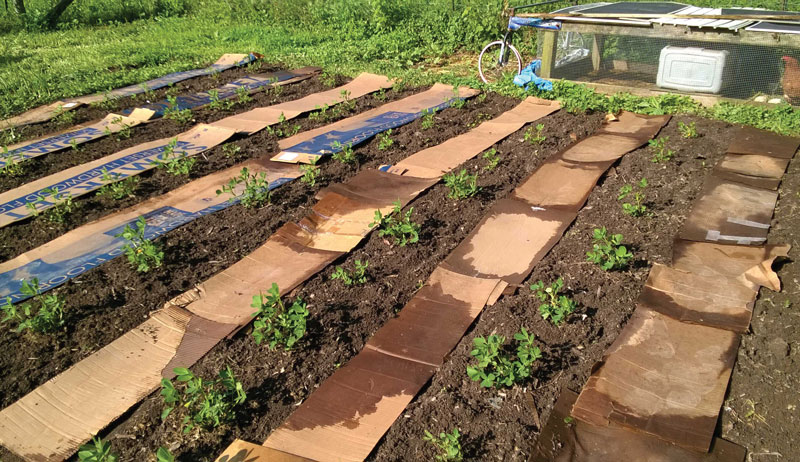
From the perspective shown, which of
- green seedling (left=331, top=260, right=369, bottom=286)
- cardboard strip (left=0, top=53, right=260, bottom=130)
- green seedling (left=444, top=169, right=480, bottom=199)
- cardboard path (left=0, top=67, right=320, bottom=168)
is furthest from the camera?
cardboard strip (left=0, top=53, right=260, bottom=130)

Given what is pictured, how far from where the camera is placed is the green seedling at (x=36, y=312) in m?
3.18

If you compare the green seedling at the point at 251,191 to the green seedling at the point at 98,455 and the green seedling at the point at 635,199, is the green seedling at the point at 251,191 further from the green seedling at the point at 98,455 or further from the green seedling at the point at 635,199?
the green seedling at the point at 635,199

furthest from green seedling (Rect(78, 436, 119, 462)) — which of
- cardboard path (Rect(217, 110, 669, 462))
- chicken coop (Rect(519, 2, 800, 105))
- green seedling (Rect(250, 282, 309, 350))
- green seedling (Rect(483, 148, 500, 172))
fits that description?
chicken coop (Rect(519, 2, 800, 105))

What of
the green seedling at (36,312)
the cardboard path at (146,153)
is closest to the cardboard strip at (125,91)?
the cardboard path at (146,153)

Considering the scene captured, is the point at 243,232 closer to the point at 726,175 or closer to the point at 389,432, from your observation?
the point at 389,432

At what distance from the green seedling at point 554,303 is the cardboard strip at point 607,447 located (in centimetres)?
68

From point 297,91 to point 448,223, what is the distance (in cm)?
417

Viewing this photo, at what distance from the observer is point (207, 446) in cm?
250

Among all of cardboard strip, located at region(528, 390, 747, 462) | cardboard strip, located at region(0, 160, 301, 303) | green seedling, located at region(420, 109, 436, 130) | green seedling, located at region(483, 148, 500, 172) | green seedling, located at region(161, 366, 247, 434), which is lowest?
cardboard strip, located at region(528, 390, 747, 462)

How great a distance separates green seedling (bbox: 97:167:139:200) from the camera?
186 inches

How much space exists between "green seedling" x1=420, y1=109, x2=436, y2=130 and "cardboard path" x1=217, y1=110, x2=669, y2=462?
149cm

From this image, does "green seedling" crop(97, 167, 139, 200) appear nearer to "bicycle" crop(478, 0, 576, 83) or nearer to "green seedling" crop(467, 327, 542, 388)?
"green seedling" crop(467, 327, 542, 388)

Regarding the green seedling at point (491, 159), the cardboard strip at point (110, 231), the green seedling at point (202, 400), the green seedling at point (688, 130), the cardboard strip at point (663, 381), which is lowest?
the cardboard strip at point (663, 381)

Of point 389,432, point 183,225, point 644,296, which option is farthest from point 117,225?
point 644,296
